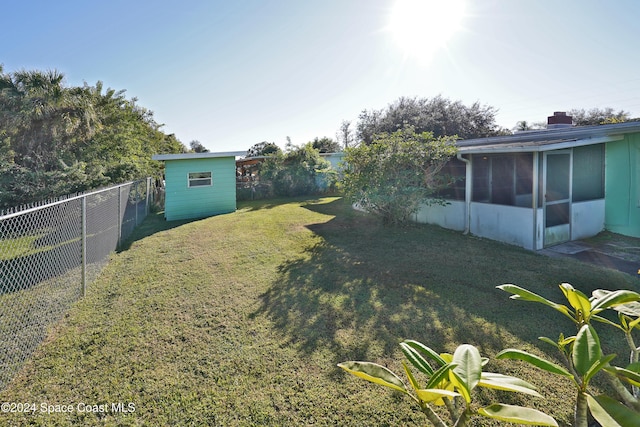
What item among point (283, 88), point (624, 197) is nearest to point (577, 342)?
point (624, 197)

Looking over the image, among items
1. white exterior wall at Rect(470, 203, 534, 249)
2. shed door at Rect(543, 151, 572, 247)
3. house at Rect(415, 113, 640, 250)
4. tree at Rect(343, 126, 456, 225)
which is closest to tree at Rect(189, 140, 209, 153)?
tree at Rect(343, 126, 456, 225)

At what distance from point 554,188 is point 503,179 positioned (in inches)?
43.4

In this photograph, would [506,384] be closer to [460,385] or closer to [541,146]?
[460,385]

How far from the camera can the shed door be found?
7039mm

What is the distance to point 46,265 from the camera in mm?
4672

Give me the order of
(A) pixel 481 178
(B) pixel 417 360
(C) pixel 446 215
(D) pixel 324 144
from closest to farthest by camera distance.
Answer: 1. (B) pixel 417 360
2. (A) pixel 481 178
3. (C) pixel 446 215
4. (D) pixel 324 144

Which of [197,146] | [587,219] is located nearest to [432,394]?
[587,219]

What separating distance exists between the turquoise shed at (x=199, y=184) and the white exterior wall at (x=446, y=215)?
7583 millimetres

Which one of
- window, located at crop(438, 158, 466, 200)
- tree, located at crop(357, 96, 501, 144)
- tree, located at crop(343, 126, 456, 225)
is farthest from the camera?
tree, located at crop(357, 96, 501, 144)

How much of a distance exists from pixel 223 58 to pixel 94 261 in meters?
7.72

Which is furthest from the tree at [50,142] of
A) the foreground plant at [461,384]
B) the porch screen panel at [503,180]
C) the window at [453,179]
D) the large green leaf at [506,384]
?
the large green leaf at [506,384]

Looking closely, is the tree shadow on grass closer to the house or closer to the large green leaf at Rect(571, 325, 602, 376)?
the house

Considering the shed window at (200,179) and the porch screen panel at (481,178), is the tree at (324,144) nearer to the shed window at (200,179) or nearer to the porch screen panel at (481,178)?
the shed window at (200,179)

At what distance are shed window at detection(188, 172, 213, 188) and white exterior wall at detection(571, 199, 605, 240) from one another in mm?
11927
